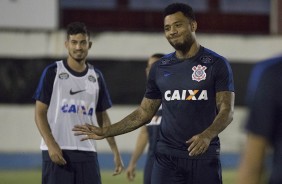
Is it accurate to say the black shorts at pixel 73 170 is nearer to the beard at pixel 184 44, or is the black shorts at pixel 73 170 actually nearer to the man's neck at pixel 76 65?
the man's neck at pixel 76 65

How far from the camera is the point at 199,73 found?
5.95 m

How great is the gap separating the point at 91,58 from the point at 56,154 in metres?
13.0

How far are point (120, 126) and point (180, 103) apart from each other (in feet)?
1.47

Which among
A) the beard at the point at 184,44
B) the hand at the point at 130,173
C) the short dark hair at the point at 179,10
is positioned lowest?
the hand at the point at 130,173

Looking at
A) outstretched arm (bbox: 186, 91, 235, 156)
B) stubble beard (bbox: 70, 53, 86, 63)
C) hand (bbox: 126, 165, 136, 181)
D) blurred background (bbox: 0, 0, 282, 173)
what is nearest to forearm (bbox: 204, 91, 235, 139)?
outstretched arm (bbox: 186, 91, 235, 156)

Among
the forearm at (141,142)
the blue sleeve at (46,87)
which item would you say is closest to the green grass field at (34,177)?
the forearm at (141,142)

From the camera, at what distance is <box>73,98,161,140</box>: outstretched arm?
5.54m

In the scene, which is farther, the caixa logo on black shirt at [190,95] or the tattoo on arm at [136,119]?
the caixa logo on black shirt at [190,95]

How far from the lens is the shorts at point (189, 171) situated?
588 cm

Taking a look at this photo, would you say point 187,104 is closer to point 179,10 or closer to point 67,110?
point 179,10

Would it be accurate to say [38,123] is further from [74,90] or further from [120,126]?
[120,126]

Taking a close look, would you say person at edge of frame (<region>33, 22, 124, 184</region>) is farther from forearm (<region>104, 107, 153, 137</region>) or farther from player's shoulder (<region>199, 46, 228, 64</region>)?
player's shoulder (<region>199, 46, 228, 64</region>)

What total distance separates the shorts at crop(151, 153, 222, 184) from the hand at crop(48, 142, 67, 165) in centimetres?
105

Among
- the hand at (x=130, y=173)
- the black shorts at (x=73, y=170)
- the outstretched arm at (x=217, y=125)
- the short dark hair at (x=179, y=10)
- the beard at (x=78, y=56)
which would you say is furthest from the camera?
the hand at (x=130, y=173)
